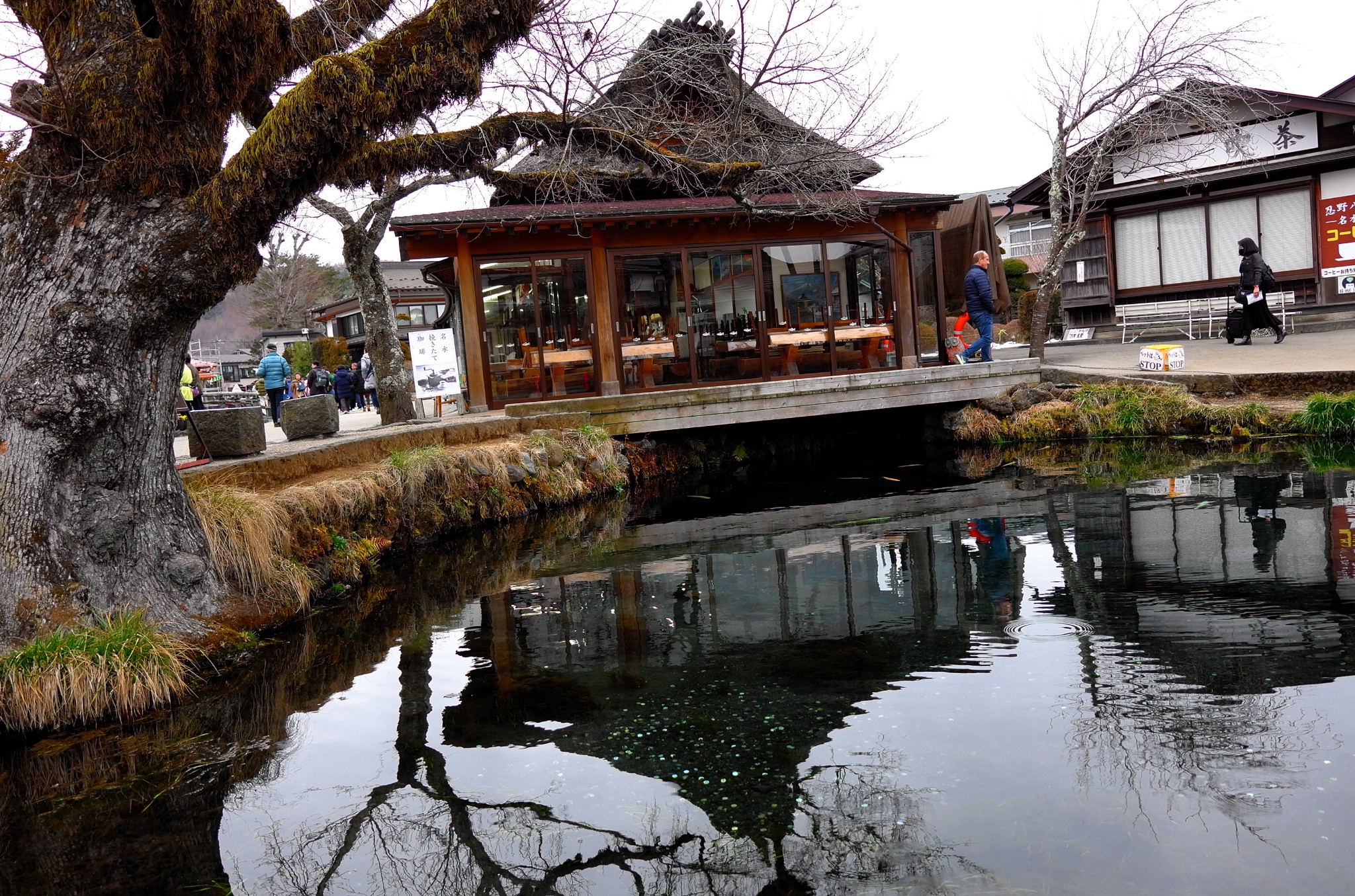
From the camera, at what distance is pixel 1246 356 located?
15.0m

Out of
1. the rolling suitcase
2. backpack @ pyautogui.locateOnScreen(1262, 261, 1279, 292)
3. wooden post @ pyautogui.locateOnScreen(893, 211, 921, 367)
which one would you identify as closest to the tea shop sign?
the rolling suitcase

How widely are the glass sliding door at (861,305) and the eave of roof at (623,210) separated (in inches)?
32.4

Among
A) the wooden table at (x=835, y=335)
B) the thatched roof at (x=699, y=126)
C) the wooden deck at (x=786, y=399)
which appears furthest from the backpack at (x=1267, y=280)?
the thatched roof at (x=699, y=126)

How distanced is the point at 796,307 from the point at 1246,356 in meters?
6.68

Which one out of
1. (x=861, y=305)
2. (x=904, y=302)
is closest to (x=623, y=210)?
(x=861, y=305)

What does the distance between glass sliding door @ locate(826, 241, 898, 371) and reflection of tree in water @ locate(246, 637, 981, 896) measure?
1192 cm

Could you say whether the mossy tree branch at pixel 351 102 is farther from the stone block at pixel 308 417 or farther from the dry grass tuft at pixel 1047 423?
the dry grass tuft at pixel 1047 423

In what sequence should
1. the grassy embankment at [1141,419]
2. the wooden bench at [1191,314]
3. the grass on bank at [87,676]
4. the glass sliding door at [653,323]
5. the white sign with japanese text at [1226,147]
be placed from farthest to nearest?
the wooden bench at [1191,314] < the white sign with japanese text at [1226,147] < the glass sliding door at [653,323] < the grassy embankment at [1141,419] < the grass on bank at [87,676]

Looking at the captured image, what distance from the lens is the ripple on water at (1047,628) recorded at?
5.77 m

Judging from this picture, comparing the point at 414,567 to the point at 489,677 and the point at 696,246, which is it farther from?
the point at 696,246

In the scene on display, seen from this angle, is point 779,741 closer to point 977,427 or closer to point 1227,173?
point 977,427

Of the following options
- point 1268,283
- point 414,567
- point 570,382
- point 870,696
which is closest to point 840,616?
point 870,696

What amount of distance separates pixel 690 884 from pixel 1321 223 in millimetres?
19766

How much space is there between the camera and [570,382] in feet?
49.3
